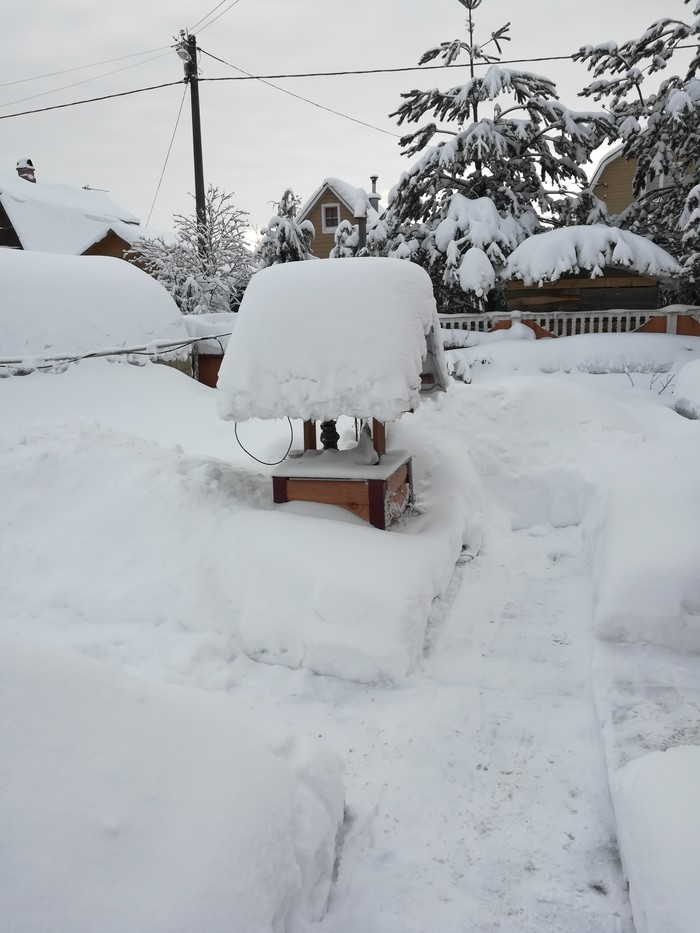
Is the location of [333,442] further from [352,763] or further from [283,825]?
[283,825]

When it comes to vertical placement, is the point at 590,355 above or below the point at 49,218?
below

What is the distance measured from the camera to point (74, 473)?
573 centimetres

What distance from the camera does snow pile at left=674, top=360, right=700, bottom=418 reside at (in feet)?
30.8

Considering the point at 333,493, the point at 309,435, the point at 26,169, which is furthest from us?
the point at 26,169

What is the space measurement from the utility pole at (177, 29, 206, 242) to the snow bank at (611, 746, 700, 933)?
16.5 meters

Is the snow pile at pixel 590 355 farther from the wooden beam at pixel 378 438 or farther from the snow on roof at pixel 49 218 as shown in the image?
the snow on roof at pixel 49 218

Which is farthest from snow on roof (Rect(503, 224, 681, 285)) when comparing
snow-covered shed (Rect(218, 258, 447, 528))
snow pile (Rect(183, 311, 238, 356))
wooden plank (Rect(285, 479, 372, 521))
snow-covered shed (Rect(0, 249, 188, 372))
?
wooden plank (Rect(285, 479, 372, 521))

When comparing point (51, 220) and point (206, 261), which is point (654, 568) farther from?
point (51, 220)

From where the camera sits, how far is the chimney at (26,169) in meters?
29.4

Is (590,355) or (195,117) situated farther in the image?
(195,117)

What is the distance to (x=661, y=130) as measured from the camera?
15.1 metres

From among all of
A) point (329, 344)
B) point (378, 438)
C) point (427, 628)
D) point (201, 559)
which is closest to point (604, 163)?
point (378, 438)

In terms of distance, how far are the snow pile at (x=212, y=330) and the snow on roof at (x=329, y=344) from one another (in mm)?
5993

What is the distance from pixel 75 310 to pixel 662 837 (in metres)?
9.24
